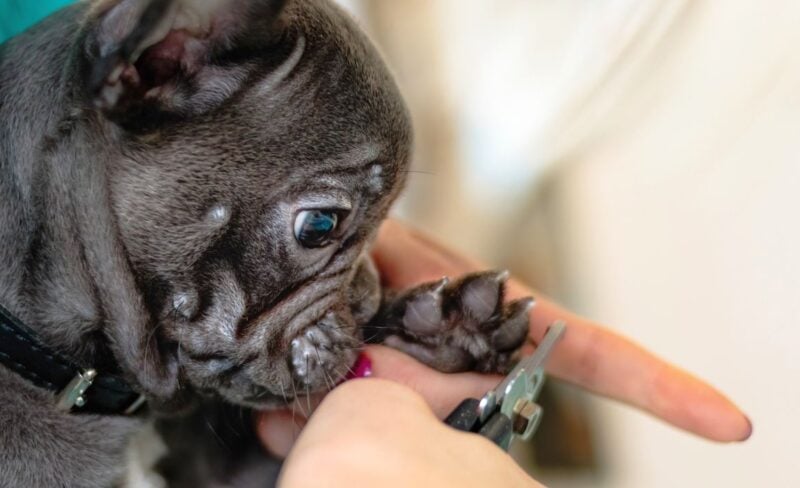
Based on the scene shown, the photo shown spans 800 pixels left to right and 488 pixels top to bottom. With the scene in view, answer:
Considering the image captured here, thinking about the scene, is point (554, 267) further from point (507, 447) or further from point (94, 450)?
point (94, 450)

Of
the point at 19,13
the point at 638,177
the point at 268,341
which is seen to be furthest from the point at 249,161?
the point at 638,177

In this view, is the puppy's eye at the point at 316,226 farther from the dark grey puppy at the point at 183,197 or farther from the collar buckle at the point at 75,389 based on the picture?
the collar buckle at the point at 75,389

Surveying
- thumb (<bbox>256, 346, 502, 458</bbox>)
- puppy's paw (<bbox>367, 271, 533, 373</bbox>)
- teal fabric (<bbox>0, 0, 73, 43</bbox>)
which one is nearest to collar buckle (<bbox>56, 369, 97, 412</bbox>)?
thumb (<bbox>256, 346, 502, 458</bbox>)

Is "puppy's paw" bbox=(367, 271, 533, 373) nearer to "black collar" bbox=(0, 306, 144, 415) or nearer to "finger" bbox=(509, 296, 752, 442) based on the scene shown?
"finger" bbox=(509, 296, 752, 442)

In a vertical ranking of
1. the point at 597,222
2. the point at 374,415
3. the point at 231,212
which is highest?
the point at 231,212

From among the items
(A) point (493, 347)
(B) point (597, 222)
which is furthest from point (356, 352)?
(B) point (597, 222)

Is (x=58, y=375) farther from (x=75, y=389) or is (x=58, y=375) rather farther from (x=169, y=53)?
(x=169, y=53)

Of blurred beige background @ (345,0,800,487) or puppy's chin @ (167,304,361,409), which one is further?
blurred beige background @ (345,0,800,487)
